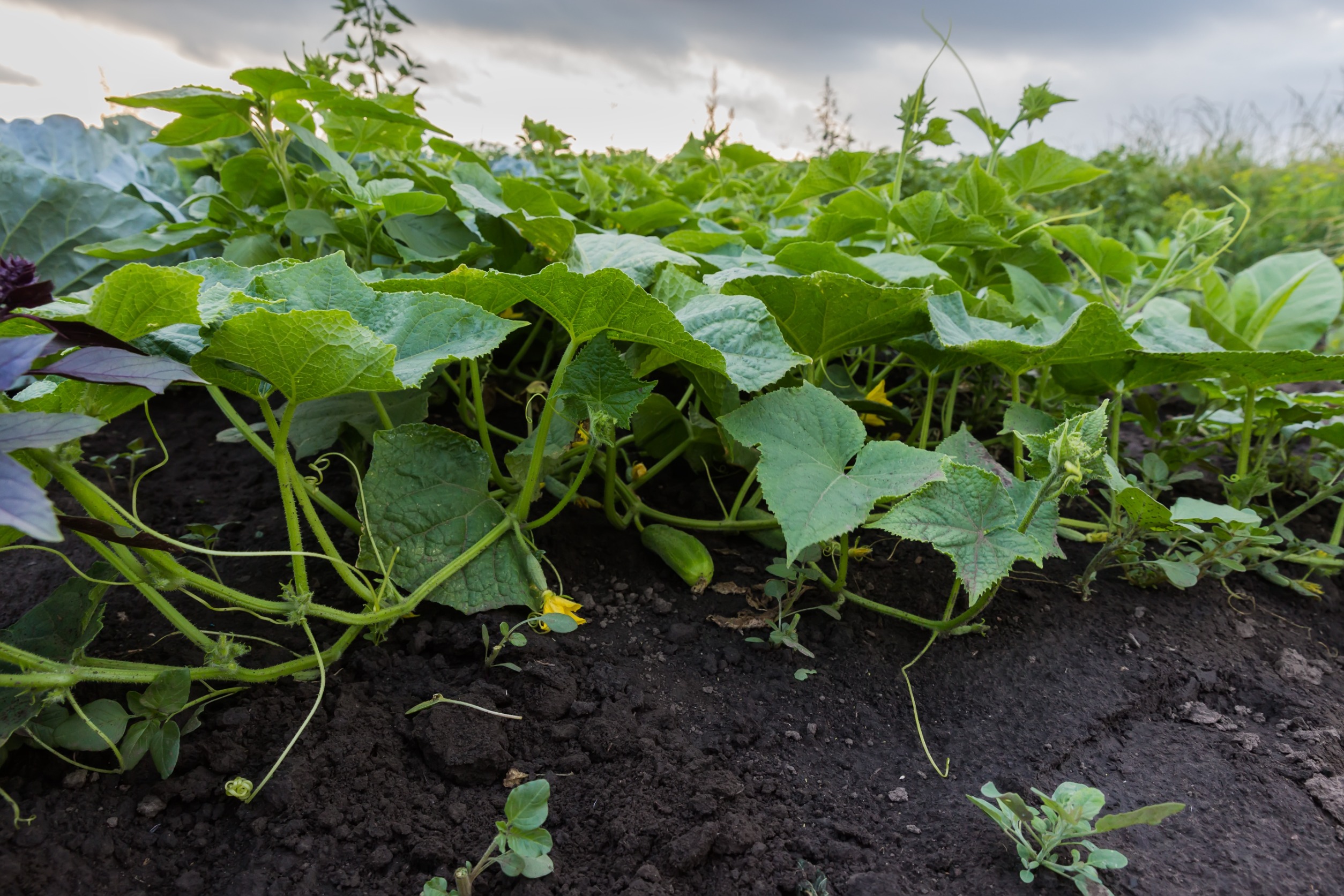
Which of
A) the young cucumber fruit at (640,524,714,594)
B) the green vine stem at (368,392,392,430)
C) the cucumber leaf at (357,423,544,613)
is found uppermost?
the green vine stem at (368,392,392,430)

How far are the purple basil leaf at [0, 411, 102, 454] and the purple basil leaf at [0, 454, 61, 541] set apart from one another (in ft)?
0.17

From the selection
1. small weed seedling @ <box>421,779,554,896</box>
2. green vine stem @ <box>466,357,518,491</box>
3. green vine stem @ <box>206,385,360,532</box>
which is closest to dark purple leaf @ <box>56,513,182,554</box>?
green vine stem @ <box>206,385,360,532</box>

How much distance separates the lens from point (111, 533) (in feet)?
3.15

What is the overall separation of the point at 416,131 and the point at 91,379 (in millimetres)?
1868

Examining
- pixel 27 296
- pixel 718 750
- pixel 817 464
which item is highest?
pixel 27 296

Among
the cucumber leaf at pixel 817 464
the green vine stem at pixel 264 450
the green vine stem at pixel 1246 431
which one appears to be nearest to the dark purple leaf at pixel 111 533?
the green vine stem at pixel 264 450

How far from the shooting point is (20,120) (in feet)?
9.80

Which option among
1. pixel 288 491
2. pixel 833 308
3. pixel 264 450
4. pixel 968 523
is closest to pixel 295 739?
pixel 288 491

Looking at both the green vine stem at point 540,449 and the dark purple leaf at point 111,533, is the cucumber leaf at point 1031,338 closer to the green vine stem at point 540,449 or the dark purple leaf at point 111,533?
the green vine stem at point 540,449

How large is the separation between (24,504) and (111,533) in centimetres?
28

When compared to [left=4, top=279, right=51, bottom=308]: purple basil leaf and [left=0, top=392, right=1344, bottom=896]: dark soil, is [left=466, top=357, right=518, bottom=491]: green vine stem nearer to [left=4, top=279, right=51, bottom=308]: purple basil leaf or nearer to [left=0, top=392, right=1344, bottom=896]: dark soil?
[left=0, top=392, right=1344, bottom=896]: dark soil

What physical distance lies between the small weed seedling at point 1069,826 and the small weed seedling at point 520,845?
581 millimetres

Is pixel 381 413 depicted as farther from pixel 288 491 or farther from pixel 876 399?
pixel 876 399

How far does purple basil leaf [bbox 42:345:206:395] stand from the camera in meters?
0.87
